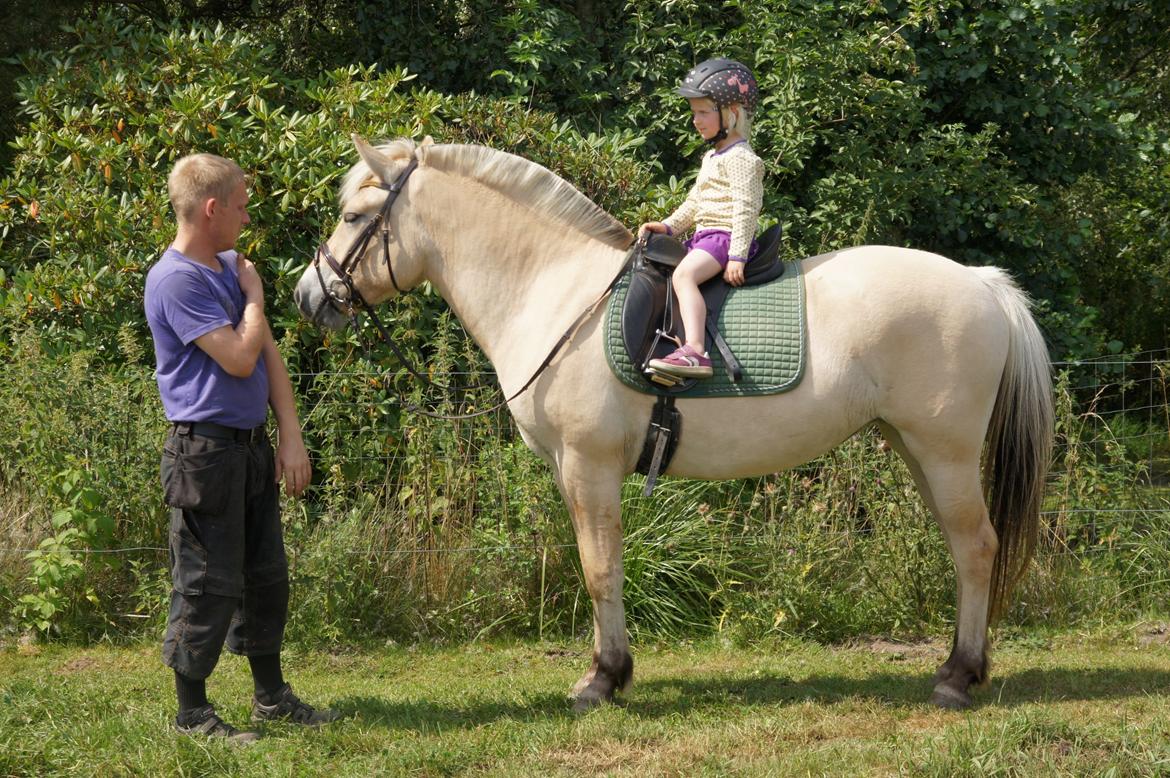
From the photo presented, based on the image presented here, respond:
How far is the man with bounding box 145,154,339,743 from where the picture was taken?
389cm

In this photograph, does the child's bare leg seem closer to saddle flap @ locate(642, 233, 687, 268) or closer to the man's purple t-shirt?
saddle flap @ locate(642, 233, 687, 268)

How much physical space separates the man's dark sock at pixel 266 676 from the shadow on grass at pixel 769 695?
36 centimetres

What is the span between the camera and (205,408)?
3932 millimetres

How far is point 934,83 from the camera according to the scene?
8.41 meters

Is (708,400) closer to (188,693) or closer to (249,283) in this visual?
(249,283)

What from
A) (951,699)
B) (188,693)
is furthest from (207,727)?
(951,699)

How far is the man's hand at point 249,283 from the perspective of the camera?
13.3ft

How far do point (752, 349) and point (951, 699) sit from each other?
1655 mm

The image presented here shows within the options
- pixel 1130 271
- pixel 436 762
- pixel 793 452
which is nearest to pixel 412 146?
pixel 793 452

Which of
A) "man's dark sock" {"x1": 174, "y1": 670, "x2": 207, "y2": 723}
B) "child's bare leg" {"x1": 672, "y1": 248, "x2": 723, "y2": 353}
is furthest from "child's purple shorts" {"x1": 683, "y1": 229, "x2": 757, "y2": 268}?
"man's dark sock" {"x1": 174, "y1": 670, "x2": 207, "y2": 723}

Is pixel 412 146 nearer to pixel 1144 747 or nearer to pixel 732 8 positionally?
pixel 1144 747

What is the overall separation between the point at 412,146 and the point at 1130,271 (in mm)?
9537

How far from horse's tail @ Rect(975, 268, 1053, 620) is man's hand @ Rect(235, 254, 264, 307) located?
9.63 ft

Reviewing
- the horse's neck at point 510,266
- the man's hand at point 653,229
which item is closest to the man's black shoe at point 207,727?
the horse's neck at point 510,266
